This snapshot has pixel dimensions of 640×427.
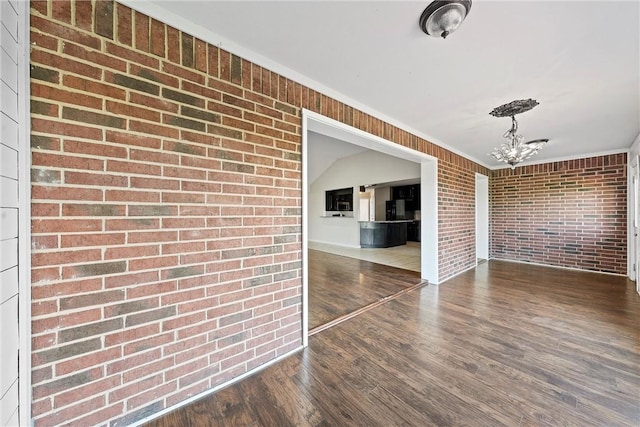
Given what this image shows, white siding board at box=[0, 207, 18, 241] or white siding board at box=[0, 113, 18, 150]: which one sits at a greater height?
white siding board at box=[0, 113, 18, 150]

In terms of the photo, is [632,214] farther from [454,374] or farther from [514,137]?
[454,374]

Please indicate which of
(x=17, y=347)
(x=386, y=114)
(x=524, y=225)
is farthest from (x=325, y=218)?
(x=17, y=347)

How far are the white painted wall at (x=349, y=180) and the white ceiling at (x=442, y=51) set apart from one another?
342cm

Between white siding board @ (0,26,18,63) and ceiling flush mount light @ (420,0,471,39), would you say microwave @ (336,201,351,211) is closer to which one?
ceiling flush mount light @ (420,0,471,39)

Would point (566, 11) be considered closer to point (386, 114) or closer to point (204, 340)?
point (386, 114)

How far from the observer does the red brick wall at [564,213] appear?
4.27 meters

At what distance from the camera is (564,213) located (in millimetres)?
4746

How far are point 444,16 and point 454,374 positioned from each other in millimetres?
2254

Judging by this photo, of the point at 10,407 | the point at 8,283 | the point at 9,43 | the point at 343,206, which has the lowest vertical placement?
the point at 10,407

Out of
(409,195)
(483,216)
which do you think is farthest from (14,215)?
(409,195)

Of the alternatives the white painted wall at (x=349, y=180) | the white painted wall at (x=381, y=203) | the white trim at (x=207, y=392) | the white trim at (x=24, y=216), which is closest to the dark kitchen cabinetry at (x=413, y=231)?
the white painted wall at (x=381, y=203)

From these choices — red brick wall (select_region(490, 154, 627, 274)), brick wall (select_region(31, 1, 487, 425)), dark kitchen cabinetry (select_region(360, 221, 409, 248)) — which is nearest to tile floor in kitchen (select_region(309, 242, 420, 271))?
dark kitchen cabinetry (select_region(360, 221, 409, 248))

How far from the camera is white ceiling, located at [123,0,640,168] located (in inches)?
51.1

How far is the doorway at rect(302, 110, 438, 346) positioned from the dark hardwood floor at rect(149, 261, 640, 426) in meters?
0.49
